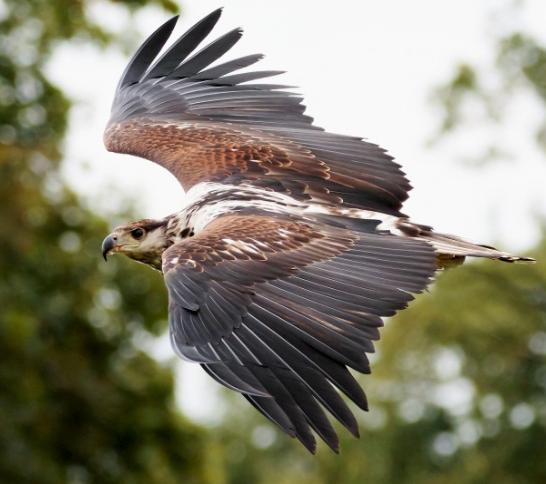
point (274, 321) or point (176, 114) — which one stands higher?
point (176, 114)

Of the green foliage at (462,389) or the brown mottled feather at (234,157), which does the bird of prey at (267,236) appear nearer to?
the brown mottled feather at (234,157)

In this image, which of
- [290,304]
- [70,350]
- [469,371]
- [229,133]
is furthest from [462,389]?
[290,304]

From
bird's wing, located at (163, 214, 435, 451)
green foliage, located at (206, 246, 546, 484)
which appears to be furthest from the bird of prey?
green foliage, located at (206, 246, 546, 484)

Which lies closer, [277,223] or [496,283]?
[277,223]

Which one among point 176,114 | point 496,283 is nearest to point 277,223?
point 176,114

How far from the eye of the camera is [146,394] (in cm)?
2019

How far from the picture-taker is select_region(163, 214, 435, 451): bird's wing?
7289 mm

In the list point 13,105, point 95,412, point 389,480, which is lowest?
point 95,412

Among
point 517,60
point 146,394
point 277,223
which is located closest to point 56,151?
point 146,394

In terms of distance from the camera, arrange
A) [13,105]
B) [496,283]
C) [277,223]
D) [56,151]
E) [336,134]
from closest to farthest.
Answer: [277,223], [336,134], [56,151], [13,105], [496,283]

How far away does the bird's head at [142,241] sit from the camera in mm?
9461

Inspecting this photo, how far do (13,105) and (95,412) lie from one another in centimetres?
397

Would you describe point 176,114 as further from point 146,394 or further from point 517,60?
point 517,60

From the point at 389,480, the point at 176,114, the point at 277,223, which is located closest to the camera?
the point at 277,223
